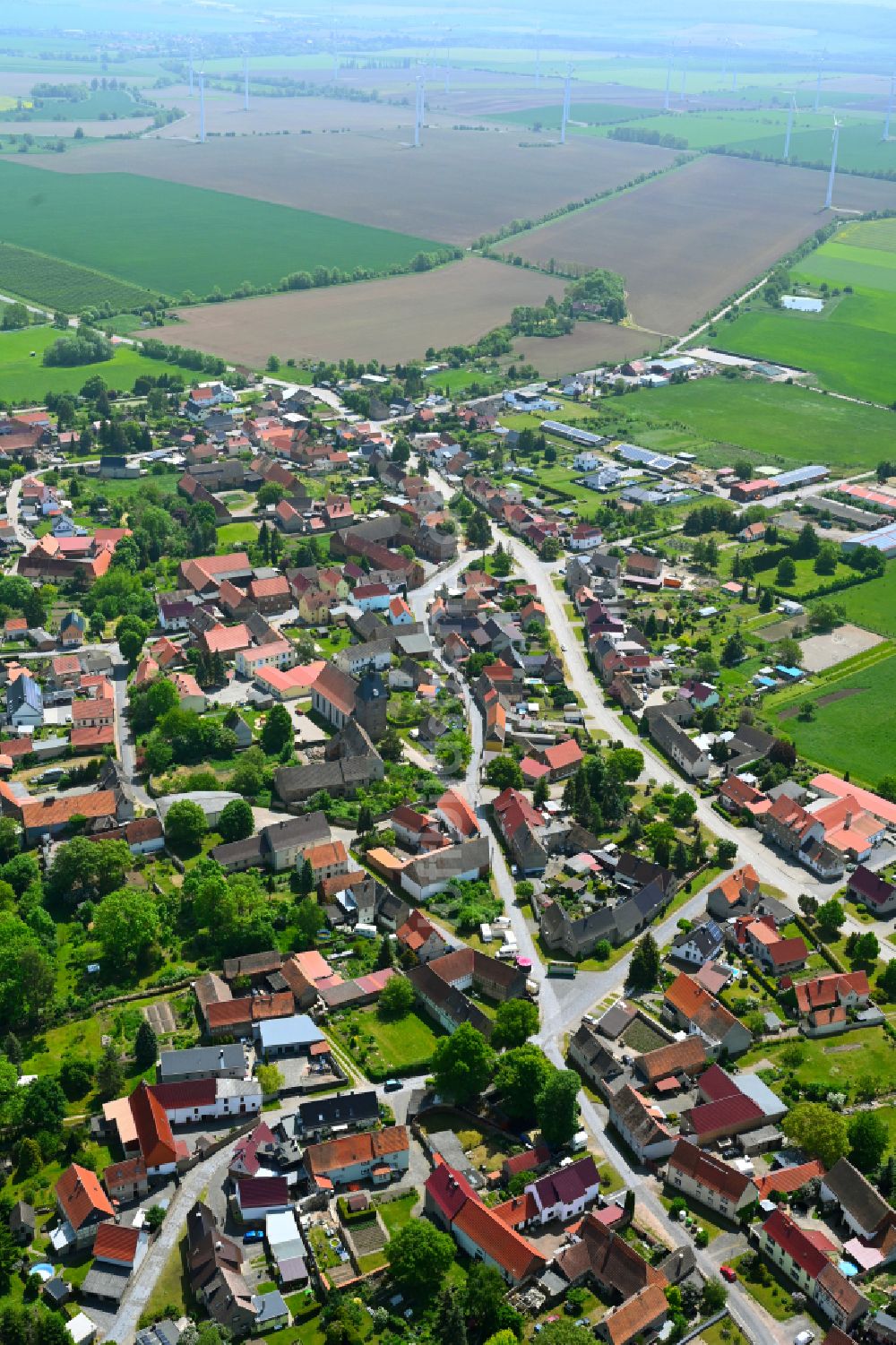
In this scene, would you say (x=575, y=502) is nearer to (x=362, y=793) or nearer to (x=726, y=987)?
(x=362, y=793)

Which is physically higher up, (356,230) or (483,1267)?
(356,230)

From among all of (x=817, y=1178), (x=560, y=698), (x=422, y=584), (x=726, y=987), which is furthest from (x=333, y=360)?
(x=817, y=1178)

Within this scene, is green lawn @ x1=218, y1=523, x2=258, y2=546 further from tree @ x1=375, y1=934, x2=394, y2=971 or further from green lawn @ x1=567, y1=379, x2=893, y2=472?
tree @ x1=375, y1=934, x2=394, y2=971

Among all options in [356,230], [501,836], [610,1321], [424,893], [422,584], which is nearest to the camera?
[610,1321]

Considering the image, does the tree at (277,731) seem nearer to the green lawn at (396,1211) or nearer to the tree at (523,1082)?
the tree at (523,1082)

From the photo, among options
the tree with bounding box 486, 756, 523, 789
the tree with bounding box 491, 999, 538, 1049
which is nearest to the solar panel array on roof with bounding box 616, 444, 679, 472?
the tree with bounding box 486, 756, 523, 789

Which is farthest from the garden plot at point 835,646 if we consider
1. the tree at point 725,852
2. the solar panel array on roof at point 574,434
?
the solar panel array on roof at point 574,434

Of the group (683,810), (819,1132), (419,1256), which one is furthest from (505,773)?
Answer: (419,1256)
